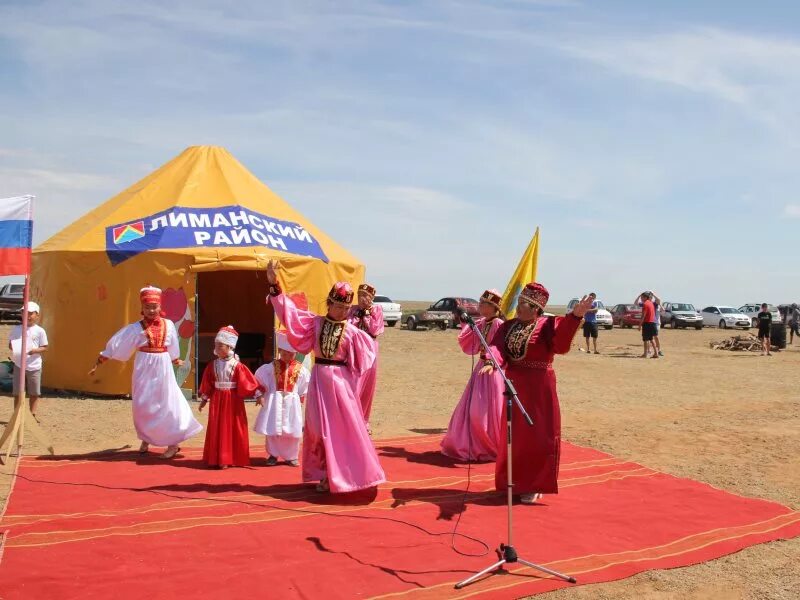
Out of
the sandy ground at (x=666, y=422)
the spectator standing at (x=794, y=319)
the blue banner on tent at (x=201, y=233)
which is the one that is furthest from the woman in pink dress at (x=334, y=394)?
the spectator standing at (x=794, y=319)

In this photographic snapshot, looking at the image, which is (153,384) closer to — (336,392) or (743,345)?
(336,392)

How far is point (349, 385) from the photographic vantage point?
6.36 meters

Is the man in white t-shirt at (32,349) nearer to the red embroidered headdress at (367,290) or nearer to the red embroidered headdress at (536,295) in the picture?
the red embroidered headdress at (367,290)

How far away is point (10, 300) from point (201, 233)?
1935 centimetres

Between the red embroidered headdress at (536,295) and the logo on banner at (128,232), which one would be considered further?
the logo on banner at (128,232)

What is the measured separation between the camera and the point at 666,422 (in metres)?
10.7

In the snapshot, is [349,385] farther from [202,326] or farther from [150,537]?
[202,326]

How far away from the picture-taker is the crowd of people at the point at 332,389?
6207 millimetres

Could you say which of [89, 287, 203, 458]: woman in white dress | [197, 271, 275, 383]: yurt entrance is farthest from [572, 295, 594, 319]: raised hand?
[197, 271, 275, 383]: yurt entrance

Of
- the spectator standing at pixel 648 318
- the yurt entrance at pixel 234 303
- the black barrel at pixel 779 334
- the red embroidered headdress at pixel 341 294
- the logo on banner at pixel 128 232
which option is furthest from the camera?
the black barrel at pixel 779 334

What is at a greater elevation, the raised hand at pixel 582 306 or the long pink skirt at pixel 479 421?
the raised hand at pixel 582 306

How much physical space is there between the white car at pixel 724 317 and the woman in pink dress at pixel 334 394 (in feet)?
114

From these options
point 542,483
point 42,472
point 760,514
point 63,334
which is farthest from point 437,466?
point 63,334

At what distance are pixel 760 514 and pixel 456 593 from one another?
10.1 ft
